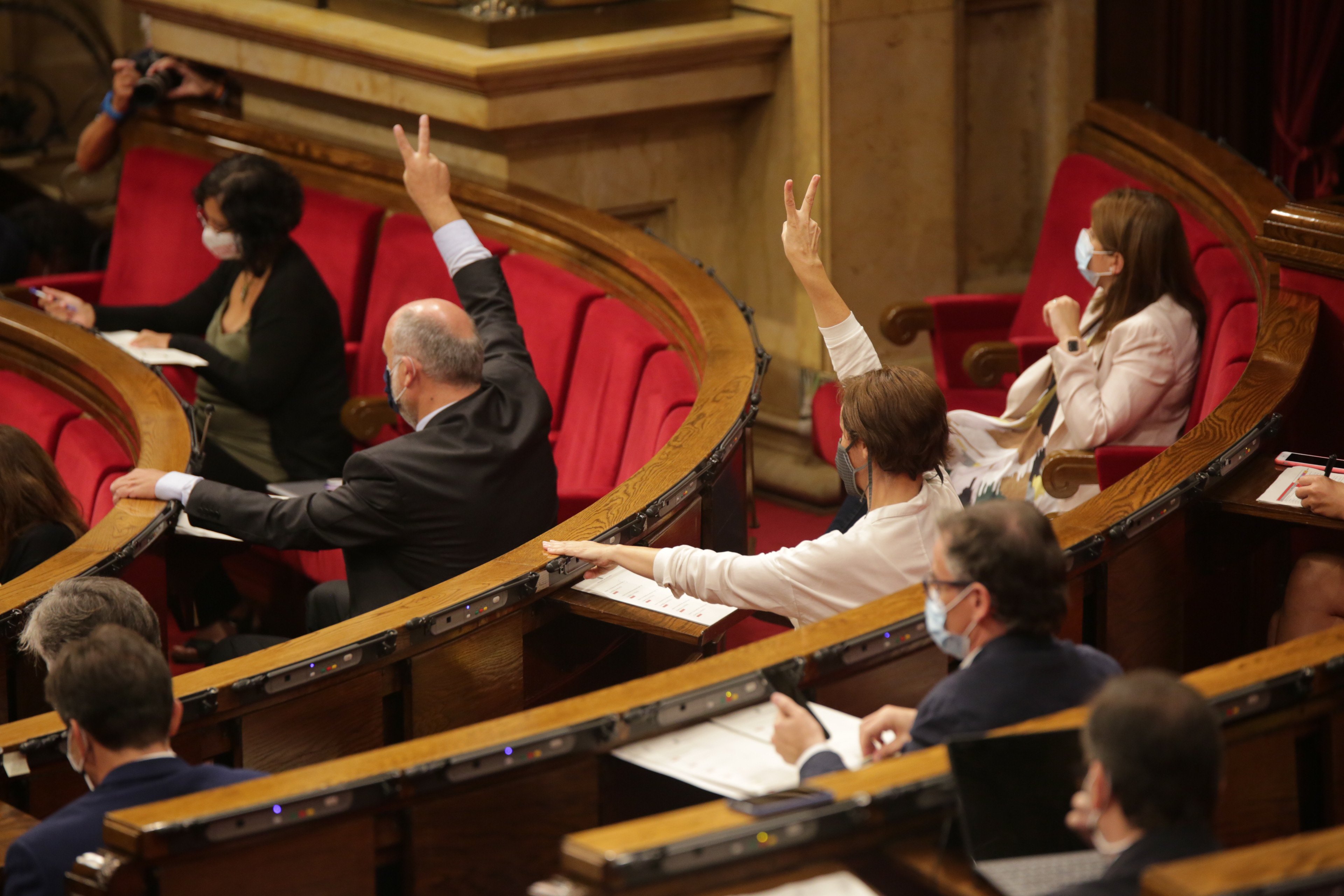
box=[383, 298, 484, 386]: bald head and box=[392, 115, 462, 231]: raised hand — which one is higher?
box=[392, 115, 462, 231]: raised hand

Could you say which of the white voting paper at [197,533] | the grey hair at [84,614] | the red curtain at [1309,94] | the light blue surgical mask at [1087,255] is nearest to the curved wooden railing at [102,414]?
the white voting paper at [197,533]

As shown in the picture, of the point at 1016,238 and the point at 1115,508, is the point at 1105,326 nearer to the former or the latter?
the point at 1115,508

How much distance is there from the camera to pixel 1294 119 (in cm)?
504

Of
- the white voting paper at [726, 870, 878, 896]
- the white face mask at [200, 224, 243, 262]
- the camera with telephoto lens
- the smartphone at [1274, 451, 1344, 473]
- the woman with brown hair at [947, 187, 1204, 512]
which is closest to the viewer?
the white voting paper at [726, 870, 878, 896]

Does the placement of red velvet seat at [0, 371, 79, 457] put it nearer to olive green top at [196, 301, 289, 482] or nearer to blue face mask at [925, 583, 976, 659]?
olive green top at [196, 301, 289, 482]

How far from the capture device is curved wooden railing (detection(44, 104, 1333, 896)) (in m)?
1.95

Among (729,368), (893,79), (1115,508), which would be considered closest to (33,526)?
(729,368)

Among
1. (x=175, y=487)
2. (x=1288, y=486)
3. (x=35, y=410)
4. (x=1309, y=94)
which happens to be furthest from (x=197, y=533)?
(x=1309, y=94)

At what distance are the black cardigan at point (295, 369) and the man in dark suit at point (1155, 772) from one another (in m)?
3.06

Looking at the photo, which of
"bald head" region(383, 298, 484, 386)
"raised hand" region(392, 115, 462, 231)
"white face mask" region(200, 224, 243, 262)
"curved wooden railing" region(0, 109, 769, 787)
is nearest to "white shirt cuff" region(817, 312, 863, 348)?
"curved wooden railing" region(0, 109, 769, 787)

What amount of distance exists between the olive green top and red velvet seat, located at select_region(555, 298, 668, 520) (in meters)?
0.83

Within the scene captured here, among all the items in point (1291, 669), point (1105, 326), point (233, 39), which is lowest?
point (1291, 669)

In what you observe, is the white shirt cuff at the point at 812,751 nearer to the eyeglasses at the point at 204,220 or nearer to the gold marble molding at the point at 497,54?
the gold marble molding at the point at 497,54

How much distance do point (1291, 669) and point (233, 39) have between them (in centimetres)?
422
